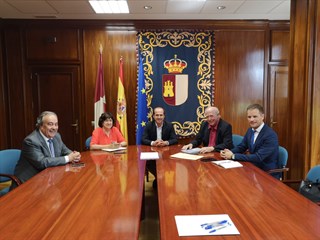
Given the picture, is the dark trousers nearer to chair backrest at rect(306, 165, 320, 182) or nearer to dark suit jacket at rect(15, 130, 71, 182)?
dark suit jacket at rect(15, 130, 71, 182)

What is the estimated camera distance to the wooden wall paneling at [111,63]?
466 cm

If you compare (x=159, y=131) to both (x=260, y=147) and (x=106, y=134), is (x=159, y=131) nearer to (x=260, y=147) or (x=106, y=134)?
(x=106, y=134)

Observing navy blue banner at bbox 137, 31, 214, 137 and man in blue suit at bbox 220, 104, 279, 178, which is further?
navy blue banner at bbox 137, 31, 214, 137

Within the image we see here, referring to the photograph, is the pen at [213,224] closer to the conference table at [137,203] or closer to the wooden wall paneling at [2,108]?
the conference table at [137,203]

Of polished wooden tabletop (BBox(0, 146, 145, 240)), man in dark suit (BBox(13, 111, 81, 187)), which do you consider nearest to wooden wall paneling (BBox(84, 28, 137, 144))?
man in dark suit (BBox(13, 111, 81, 187))

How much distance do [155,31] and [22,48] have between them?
2338 millimetres

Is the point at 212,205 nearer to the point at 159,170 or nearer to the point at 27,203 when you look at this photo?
the point at 159,170

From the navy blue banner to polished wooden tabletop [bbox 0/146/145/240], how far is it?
247 cm

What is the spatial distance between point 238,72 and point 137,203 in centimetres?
381

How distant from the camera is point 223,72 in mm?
4766

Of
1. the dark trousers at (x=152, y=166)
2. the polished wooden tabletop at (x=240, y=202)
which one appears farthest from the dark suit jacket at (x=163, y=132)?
the polished wooden tabletop at (x=240, y=202)

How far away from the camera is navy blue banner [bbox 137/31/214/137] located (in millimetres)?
4668

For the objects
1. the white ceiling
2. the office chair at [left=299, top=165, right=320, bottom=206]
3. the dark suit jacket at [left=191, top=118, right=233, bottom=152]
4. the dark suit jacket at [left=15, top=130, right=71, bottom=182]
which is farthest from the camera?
the white ceiling

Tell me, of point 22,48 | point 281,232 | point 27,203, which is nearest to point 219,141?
point 281,232
